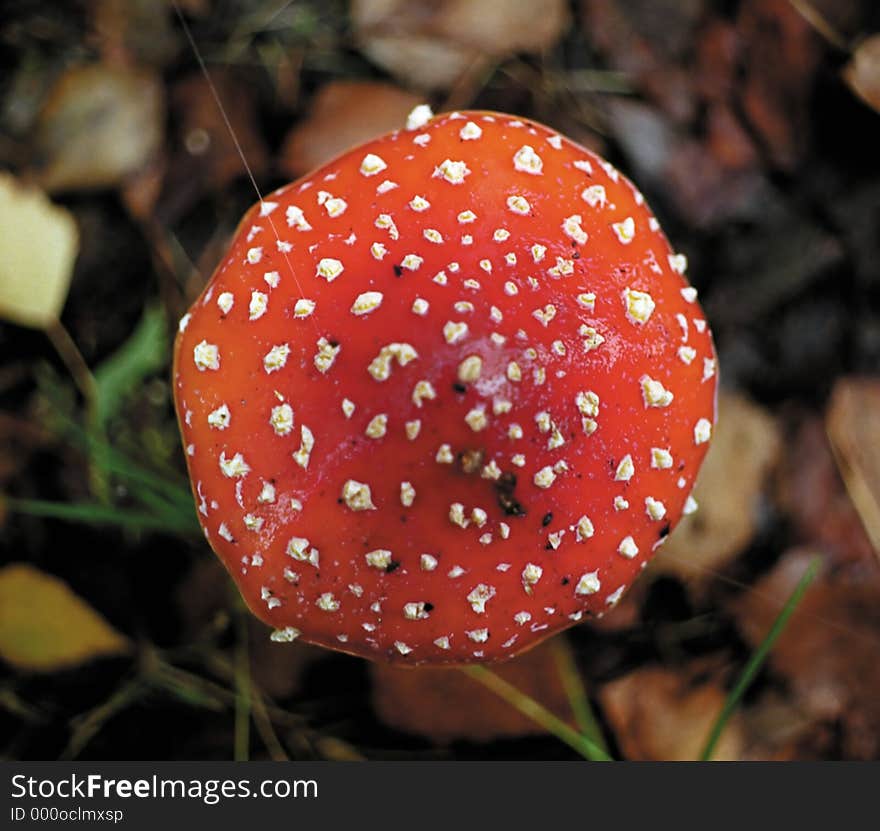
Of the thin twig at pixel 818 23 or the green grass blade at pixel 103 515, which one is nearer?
the green grass blade at pixel 103 515

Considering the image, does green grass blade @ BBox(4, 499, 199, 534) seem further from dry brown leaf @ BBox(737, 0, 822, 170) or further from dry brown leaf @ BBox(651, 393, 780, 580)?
dry brown leaf @ BBox(737, 0, 822, 170)

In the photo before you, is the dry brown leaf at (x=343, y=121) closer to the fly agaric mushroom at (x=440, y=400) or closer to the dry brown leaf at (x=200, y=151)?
the dry brown leaf at (x=200, y=151)

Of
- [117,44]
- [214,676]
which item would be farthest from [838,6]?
[214,676]

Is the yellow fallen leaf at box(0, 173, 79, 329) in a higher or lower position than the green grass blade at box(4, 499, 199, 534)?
higher

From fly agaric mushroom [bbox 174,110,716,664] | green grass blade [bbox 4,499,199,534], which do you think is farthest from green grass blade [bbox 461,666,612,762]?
green grass blade [bbox 4,499,199,534]

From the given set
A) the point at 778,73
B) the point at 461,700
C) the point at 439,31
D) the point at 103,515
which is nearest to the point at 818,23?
the point at 778,73

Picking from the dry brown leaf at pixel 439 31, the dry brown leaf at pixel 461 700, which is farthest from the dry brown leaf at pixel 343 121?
the dry brown leaf at pixel 461 700

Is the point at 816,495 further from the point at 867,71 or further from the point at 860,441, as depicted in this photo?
the point at 867,71
